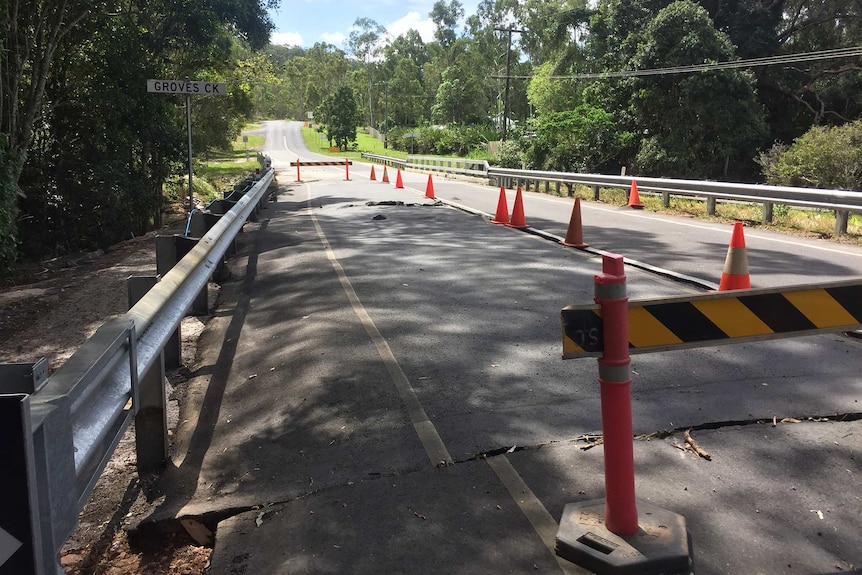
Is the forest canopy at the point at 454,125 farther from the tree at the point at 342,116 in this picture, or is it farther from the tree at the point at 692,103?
the tree at the point at 342,116

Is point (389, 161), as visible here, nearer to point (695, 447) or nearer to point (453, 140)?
point (453, 140)

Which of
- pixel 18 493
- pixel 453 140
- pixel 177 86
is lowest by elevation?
pixel 18 493

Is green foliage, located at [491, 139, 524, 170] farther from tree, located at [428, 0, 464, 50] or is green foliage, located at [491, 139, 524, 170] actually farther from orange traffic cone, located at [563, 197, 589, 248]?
tree, located at [428, 0, 464, 50]

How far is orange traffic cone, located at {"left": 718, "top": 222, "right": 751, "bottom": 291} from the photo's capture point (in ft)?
Result: 24.7

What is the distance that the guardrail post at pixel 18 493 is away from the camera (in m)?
1.68

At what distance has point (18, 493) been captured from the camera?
173 centimetres

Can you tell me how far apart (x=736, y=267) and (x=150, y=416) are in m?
5.97

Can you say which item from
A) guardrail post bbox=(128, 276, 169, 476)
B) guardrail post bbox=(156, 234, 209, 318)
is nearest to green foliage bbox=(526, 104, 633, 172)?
guardrail post bbox=(156, 234, 209, 318)

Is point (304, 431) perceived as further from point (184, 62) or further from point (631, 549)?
point (184, 62)

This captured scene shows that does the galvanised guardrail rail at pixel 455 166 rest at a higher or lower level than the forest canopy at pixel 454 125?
lower

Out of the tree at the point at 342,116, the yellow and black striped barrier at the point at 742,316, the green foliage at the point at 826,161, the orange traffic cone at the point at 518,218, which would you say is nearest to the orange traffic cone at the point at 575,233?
the orange traffic cone at the point at 518,218

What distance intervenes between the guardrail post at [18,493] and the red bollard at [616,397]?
1985 millimetres

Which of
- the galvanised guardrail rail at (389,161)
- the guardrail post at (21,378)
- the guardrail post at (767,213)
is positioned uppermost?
the galvanised guardrail rail at (389,161)

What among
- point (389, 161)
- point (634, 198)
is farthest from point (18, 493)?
point (389, 161)
